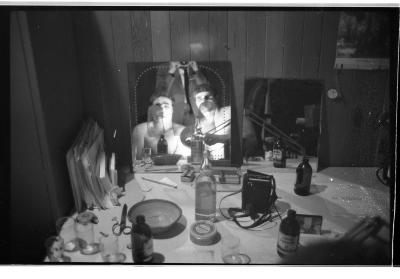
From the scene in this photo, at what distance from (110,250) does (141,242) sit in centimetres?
16

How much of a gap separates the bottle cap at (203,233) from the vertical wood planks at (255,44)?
802mm

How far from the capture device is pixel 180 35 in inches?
68.2

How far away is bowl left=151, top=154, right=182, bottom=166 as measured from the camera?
1906 millimetres

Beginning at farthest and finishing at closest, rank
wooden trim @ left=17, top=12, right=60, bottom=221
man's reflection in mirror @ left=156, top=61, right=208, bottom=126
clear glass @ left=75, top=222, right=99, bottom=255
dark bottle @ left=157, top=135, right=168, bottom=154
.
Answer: dark bottle @ left=157, top=135, right=168, bottom=154 < man's reflection in mirror @ left=156, top=61, right=208, bottom=126 < clear glass @ left=75, top=222, right=99, bottom=255 < wooden trim @ left=17, top=12, right=60, bottom=221

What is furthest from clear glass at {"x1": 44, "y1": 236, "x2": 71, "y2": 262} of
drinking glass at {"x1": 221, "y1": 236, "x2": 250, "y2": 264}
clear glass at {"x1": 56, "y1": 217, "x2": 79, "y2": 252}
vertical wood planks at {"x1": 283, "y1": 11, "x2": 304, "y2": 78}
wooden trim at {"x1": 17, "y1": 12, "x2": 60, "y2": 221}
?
vertical wood planks at {"x1": 283, "y1": 11, "x2": 304, "y2": 78}

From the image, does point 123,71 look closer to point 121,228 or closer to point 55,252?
point 121,228

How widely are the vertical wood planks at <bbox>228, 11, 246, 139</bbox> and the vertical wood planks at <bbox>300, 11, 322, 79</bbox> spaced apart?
0.97ft

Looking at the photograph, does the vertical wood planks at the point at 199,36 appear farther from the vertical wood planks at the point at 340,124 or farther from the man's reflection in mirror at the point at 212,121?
the vertical wood planks at the point at 340,124

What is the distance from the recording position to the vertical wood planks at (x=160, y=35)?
1707 millimetres

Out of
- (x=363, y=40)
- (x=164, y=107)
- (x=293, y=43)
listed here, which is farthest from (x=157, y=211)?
Answer: (x=363, y=40)

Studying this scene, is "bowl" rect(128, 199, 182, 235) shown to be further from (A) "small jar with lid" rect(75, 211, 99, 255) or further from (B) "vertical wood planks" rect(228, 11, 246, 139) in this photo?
(B) "vertical wood planks" rect(228, 11, 246, 139)

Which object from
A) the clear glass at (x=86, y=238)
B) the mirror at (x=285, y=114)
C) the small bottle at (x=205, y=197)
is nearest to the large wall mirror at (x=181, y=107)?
the mirror at (x=285, y=114)
